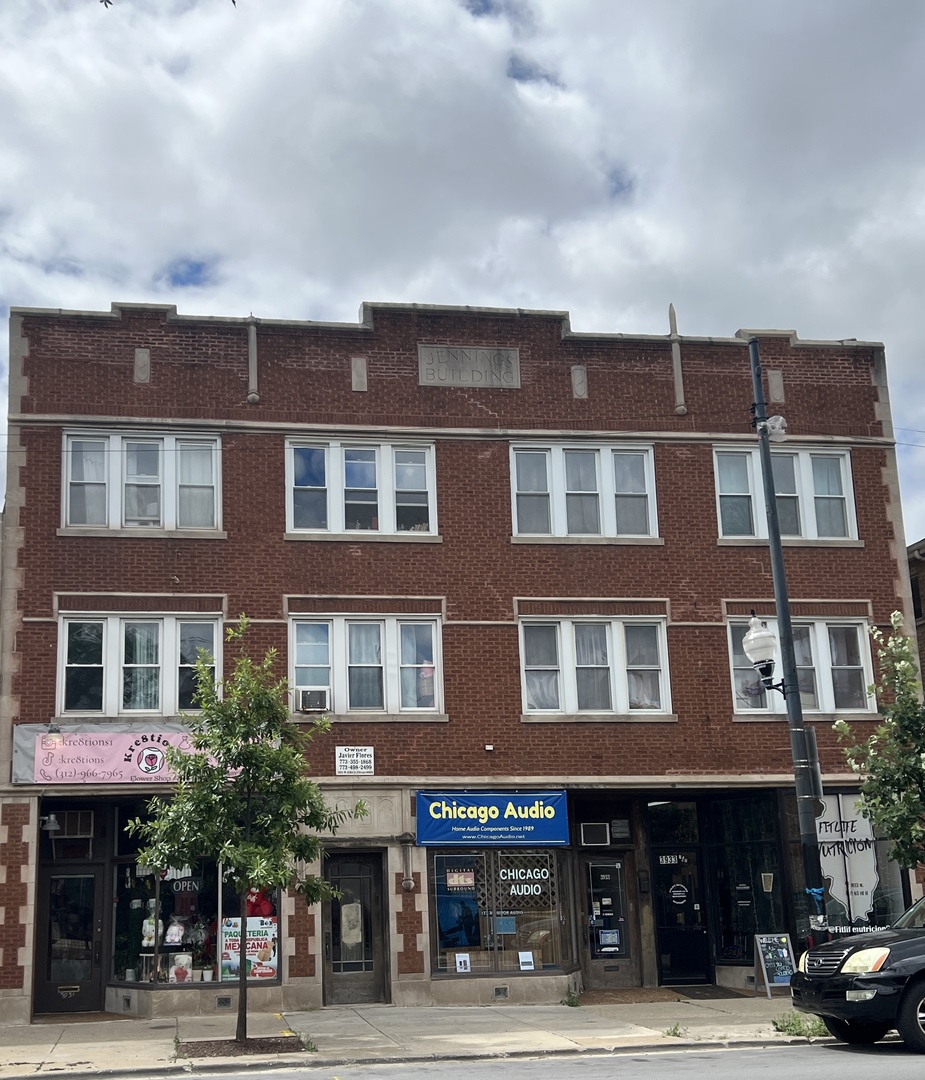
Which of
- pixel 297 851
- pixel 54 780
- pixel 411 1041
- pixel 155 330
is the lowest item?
pixel 411 1041

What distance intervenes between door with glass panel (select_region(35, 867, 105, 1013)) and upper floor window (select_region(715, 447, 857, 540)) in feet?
39.2

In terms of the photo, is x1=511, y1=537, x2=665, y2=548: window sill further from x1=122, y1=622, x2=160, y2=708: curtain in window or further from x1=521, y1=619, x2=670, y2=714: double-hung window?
x1=122, y1=622, x2=160, y2=708: curtain in window

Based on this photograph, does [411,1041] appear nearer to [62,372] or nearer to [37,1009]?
[37,1009]

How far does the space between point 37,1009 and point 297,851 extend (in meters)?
6.92

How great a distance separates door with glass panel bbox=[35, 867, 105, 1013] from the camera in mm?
20672

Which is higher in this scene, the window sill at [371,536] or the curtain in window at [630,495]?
the curtain in window at [630,495]

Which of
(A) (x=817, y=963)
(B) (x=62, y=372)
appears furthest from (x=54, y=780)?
(A) (x=817, y=963)

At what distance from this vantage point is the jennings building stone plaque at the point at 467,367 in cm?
2280

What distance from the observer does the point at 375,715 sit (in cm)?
2123

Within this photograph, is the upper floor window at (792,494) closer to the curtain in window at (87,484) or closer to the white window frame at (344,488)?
the white window frame at (344,488)

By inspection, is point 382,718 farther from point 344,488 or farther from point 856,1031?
point 856,1031

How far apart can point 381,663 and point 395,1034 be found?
621 centimetres

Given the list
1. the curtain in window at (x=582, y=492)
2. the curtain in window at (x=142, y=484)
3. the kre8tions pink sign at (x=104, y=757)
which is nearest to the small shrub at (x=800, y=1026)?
the curtain in window at (x=582, y=492)

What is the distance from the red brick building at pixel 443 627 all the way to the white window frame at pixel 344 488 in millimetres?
52
